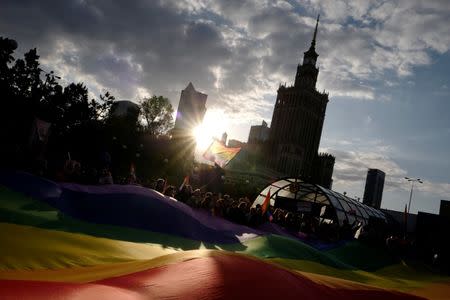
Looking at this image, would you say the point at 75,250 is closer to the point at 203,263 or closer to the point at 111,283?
the point at 111,283

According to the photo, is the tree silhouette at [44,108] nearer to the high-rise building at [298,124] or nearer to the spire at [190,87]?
the high-rise building at [298,124]


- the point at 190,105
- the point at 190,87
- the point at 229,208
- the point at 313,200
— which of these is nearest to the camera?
the point at 229,208

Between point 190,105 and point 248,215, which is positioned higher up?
point 190,105

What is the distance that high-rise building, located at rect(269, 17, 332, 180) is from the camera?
379 feet

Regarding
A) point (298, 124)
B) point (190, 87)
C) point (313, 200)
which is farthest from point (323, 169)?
point (313, 200)

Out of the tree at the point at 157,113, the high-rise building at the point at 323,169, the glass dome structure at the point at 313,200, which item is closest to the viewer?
the glass dome structure at the point at 313,200

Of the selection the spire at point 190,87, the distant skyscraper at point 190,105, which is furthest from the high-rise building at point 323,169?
the spire at point 190,87

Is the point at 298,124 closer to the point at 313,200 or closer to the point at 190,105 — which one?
the point at 190,105

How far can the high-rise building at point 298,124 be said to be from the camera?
4547 inches

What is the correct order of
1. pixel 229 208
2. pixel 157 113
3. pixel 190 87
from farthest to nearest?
pixel 190 87
pixel 157 113
pixel 229 208

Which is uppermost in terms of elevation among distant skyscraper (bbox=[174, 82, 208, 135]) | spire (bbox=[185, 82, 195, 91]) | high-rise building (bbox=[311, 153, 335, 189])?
spire (bbox=[185, 82, 195, 91])

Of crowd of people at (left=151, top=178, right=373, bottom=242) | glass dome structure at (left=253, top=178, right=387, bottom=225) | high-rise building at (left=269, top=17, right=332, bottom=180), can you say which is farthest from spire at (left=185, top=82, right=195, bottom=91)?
crowd of people at (left=151, top=178, right=373, bottom=242)

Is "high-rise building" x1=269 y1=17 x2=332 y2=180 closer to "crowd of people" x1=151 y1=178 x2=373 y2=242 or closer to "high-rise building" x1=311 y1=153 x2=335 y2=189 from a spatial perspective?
"high-rise building" x1=311 y1=153 x2=335 y2=189

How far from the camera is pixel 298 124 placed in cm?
11575
